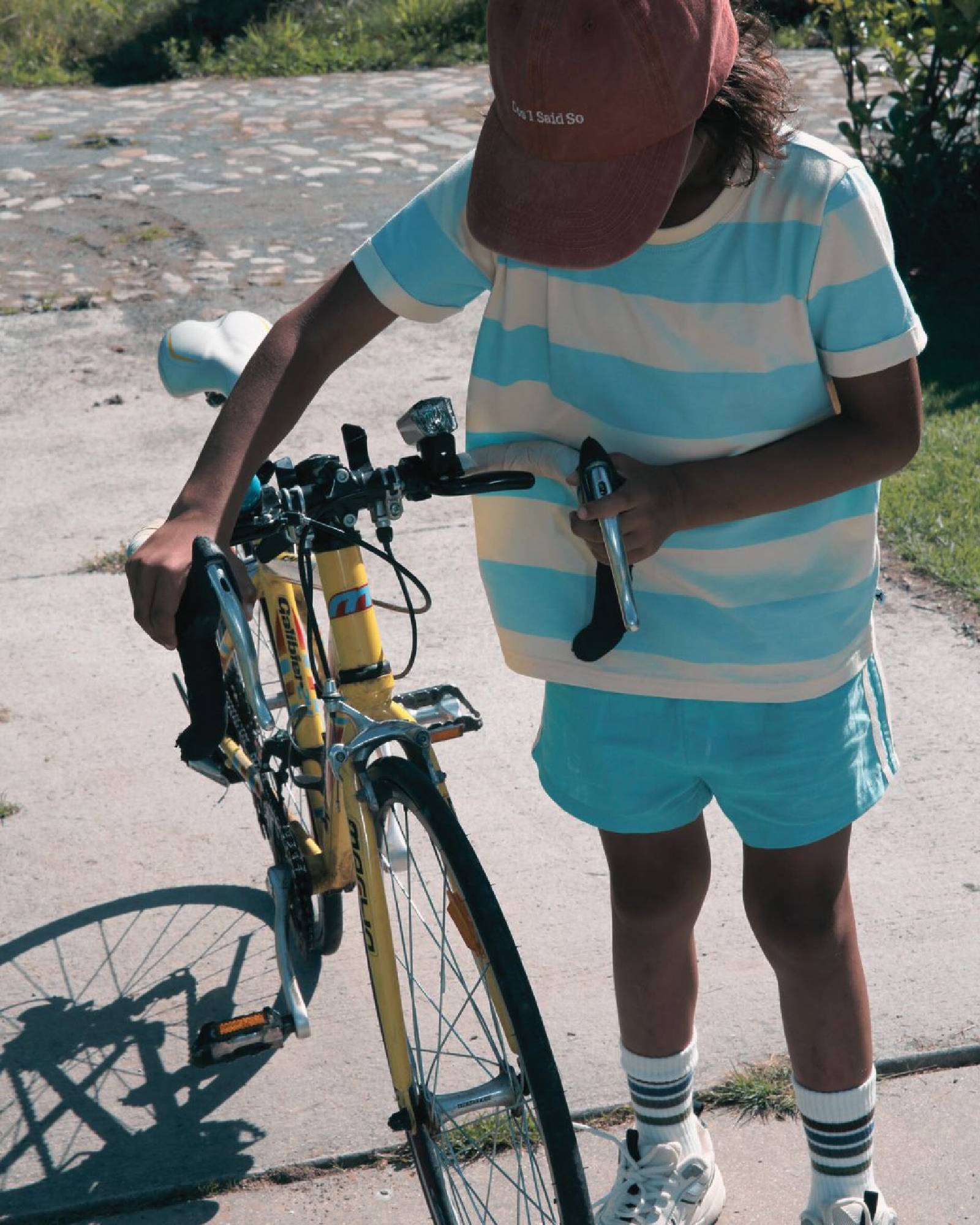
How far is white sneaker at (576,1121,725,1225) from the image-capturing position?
221 centimetres

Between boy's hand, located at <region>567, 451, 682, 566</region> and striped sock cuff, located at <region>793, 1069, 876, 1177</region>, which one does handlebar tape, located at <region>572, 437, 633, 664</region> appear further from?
striped sock cuff, located at <region>793, 1069, 876, 1177</region>

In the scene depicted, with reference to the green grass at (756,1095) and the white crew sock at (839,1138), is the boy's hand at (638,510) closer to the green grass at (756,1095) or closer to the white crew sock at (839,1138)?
the white crew sock at (839,1138)

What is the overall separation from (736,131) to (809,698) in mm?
734

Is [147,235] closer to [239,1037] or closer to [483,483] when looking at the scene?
[239,1037]

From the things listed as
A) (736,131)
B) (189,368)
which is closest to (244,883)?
(189,368)

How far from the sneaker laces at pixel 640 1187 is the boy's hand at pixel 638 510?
1.00 meters

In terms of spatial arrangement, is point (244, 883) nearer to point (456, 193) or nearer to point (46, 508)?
point (456, 193)

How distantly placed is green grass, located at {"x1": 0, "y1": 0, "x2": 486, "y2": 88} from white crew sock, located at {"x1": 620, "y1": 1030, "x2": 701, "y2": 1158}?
11.0m

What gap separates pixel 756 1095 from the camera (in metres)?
2.48

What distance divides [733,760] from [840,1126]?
1.93ft

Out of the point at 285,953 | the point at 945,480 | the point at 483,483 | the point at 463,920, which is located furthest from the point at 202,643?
the point at 945,480

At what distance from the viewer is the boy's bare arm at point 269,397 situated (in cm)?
182

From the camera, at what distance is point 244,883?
306 centimetres

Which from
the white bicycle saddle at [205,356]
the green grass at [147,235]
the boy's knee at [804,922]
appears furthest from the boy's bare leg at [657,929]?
the green grass at [147,235]
